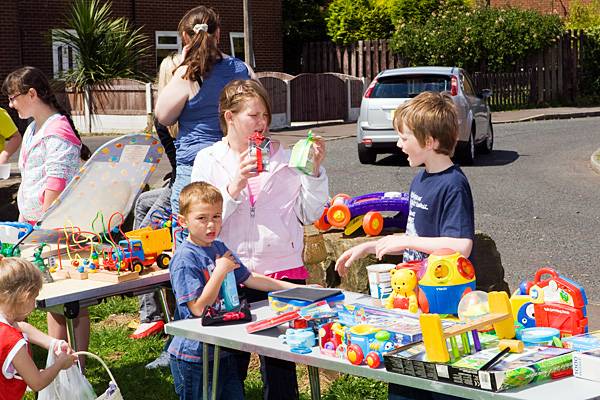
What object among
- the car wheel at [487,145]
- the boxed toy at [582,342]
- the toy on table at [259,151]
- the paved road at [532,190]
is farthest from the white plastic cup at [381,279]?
the car wheel at [487,145]

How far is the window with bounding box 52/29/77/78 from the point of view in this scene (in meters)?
26.8

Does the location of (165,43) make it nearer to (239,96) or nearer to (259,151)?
(239,96)

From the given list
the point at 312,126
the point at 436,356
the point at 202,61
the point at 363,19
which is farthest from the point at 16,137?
the point at 363,19

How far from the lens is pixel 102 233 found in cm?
562

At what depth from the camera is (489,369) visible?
300cm

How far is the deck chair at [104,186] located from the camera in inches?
207

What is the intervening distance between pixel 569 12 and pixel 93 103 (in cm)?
2006

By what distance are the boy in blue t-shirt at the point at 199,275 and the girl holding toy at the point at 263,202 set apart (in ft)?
0.59

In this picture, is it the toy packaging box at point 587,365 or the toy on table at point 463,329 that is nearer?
the toy packaging box at point 587,365

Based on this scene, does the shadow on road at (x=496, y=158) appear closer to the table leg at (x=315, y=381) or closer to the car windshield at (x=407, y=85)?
the car windshield at (x=407, y=85)

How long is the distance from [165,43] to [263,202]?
84.2 ft

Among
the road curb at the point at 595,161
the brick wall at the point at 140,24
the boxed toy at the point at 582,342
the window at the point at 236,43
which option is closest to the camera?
the boxed toy at the point at 582,342

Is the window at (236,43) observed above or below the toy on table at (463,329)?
above

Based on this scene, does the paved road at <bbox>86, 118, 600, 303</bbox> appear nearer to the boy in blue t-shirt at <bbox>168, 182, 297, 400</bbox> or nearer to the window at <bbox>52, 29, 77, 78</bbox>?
the boy in blue t-shirt at <bbox>168, 182, 297, 400</bbox>
